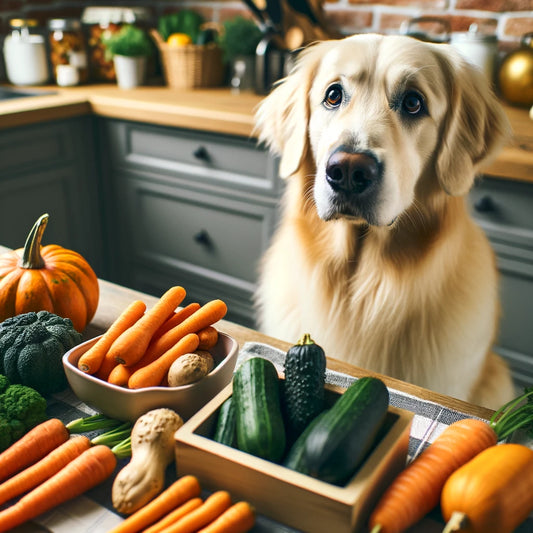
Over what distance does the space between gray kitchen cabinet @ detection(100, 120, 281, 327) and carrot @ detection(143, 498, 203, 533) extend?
1.48m

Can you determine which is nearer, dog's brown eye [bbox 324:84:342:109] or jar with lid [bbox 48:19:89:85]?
dog's brown eye [bbox 324:84:342:109]

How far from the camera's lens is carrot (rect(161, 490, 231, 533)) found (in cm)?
59

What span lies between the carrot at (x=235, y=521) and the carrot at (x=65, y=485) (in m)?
0.15

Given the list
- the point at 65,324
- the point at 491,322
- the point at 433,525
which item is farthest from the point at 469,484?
the point at 491,322

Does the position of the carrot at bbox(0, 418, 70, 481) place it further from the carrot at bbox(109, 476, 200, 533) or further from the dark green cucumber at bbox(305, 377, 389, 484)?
the dark green cucumber at bbox(305, 377, 389, 484)

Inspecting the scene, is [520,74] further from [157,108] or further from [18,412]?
[18,412]

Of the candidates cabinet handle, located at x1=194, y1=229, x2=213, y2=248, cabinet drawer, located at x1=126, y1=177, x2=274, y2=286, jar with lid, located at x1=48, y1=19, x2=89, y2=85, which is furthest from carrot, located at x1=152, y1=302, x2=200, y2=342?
jar with lid, located at x1=48, y1=19, x2=89, y2=85

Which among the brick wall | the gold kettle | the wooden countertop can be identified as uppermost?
the brick wall

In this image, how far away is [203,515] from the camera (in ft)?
1.95

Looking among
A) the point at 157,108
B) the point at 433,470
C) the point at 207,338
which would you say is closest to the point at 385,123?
the point at 207,338

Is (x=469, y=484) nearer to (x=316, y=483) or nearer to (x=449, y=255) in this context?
(x=316, y=483)

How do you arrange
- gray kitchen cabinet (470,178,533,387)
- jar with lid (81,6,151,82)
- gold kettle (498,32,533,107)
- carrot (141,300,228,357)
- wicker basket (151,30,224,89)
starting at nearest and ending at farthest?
carrot (141,300,228,357) < gray kitchen cabinet (470,178,533,387) < gold kettle (498,32,533,107) < wicker basket (151,30,224,89) < jar with lid (81,6,151,82)

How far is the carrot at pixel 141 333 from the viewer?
75 cm

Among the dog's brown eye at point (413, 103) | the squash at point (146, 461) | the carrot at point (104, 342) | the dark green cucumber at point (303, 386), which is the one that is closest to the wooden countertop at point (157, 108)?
the dog's brown eye at point (413, 103)
